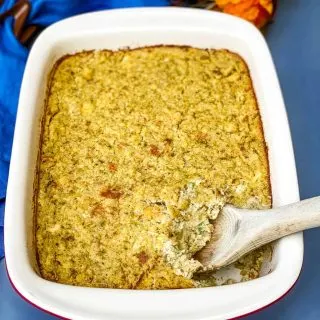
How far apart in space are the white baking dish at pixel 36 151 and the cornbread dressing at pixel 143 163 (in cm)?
3

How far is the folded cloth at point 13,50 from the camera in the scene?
127 cm

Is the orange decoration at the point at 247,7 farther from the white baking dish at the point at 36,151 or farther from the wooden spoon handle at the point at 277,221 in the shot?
the wooden spoon handle at the point at 277,221

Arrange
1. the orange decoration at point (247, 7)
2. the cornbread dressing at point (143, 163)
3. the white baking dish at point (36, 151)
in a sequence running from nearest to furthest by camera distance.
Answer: the white baking dish at point (36, 151)
the cornbread dressing at point (143, 163)
the orange decoration at point (247, 7)

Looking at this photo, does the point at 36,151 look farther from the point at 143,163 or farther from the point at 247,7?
the point at 247,7

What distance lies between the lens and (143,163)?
3.67ft

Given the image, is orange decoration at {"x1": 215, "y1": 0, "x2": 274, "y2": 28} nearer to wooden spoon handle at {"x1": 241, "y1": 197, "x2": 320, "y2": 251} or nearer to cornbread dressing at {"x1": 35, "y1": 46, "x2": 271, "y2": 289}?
cornbread dressing at {"x1": 35, "y1": 46, "x2": 271, "y2": 289}

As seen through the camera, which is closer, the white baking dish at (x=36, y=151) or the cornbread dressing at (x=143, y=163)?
the white baking dish at (x=36, y=151)

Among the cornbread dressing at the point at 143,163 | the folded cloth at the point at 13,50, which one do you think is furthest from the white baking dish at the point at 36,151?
the folded cloth at the point at 13,50

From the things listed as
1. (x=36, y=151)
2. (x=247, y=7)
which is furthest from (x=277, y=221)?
(x=247, y=7)

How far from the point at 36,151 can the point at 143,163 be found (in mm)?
184

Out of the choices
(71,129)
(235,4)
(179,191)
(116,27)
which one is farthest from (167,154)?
(235,4)

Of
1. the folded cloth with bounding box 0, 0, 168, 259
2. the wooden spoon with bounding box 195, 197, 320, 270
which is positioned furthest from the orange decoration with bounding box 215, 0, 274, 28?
the wooden spoon with bounding box 195, 197, 320, 270

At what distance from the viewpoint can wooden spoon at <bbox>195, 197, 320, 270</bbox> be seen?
948 millimetres

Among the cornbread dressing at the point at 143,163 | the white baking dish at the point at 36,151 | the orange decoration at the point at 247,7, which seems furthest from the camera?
the orange decoration at the point at 247,7
